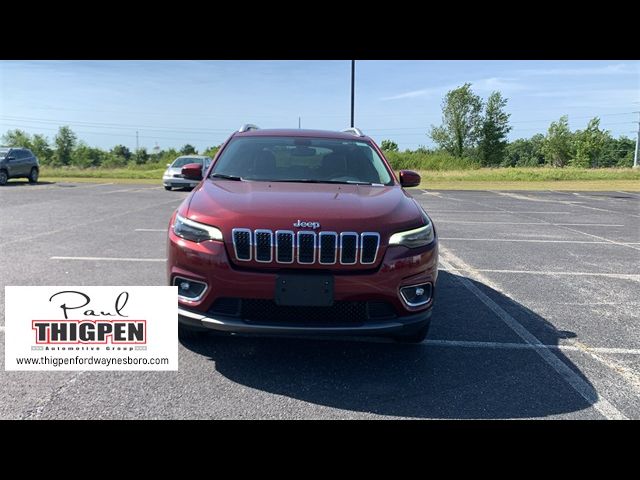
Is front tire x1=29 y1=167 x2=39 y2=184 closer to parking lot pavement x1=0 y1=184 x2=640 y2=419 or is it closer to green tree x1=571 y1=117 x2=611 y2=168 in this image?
parking lot pavement x1=0 y1=184 x2=640 y2=419

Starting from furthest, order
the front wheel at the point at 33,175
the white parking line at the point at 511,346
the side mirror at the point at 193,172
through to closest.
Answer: the front wheel at the point at 33,175 < the side mirror at the point at 193,172 < the white parking line at the point at 511,346

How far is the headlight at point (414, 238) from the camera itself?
3.24m

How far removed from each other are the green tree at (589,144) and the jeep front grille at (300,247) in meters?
86.8

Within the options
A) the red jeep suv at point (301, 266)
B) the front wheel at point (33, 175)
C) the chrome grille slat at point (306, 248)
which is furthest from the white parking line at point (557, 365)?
the front wheel at point (33, 175)

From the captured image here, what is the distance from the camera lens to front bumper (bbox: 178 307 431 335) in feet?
9.93

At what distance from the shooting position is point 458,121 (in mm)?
66562

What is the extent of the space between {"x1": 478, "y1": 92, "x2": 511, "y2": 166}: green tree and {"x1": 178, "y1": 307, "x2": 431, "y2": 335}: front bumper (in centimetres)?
6857

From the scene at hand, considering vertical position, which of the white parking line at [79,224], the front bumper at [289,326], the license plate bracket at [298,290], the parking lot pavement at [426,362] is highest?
the license plate bracket at [298,290]

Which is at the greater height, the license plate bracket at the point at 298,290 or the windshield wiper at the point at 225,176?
the windshield wiper at the point at 225,176

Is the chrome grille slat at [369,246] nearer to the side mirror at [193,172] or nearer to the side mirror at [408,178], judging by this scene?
the side mirror at [408,178]

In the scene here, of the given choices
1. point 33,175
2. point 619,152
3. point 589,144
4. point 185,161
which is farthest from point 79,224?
point 619,152

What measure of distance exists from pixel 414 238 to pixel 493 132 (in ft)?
232

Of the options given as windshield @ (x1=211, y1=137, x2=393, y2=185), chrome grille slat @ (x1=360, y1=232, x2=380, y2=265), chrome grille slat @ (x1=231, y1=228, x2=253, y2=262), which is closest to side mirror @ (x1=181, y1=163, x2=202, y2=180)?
windshield @ (x1=211, y1=137, x2=393, y2=185)
